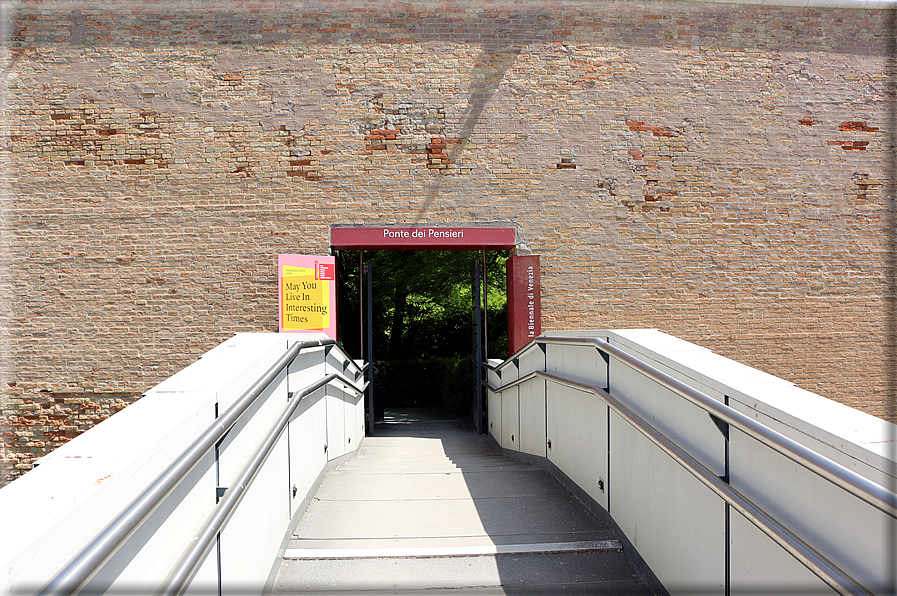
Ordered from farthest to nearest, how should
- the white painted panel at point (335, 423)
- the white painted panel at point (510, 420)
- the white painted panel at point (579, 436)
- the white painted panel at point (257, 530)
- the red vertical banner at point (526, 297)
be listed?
the red vertical banner at point (526, 297) → the white painted panel at point (510, 420) → the white painted panel at point (335, 423) → the white painted panel at point (579, 436) → the white painted panel at point (257, 530)

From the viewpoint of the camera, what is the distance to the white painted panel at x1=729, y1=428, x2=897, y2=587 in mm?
1546

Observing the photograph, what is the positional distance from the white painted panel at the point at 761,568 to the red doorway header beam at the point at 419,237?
6982mm

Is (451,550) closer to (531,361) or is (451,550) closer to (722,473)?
(722,473)

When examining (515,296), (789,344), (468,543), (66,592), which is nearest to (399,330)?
(515,296)

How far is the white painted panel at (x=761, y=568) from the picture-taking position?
1.81 meters

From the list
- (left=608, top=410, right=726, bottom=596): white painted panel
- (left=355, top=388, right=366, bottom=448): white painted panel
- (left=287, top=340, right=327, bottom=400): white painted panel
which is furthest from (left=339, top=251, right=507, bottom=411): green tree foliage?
(left=608, top=410, right=726, bottom=596): white painted panel

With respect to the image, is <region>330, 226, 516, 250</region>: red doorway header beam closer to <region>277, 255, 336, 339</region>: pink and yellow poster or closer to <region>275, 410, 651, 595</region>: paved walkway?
<region>277, 255, 336, 339</region>: pink and yellow poster

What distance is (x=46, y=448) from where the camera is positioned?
8.77 m

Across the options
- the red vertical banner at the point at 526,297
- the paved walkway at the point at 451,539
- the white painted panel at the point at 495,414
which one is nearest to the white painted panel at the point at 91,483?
the paved walkway at the point at 451,539

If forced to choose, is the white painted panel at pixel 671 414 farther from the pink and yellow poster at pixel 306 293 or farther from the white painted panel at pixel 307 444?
the pink and yellow poster at pixel 306 293

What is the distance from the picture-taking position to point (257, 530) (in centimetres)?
276

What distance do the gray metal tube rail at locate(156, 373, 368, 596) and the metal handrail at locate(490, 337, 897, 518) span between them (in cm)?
185

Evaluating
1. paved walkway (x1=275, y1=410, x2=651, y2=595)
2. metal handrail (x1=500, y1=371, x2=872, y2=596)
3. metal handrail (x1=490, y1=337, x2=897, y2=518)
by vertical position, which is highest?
metal handrail (x1=490, y1=337, x2=897, y2=518)

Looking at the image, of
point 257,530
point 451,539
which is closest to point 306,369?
point 451,539
